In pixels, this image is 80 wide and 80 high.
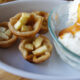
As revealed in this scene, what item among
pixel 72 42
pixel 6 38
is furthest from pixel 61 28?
pixel 6 38

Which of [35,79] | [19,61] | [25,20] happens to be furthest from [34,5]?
[35,79]

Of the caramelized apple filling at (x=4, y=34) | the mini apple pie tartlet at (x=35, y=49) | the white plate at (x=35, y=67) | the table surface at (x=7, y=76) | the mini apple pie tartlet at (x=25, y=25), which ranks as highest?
the mini apple pie tartlet at (x=25, y=25)

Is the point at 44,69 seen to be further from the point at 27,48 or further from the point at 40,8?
the point at 40,8

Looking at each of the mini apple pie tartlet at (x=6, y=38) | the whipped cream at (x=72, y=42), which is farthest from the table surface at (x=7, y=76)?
the whipped cream at (x=72, y=42)

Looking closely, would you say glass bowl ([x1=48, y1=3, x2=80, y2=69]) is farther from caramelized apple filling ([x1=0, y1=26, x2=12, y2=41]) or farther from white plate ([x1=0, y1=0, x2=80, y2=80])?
caramelized apple filling ([x1=0, y1=26, x2=12, y2=41])

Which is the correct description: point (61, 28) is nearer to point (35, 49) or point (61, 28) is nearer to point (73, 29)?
point (73, 29)

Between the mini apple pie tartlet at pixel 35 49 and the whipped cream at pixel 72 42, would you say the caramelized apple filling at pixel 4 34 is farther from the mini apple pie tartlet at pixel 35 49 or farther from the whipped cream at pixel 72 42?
the whipped cream at pixel 72 42
